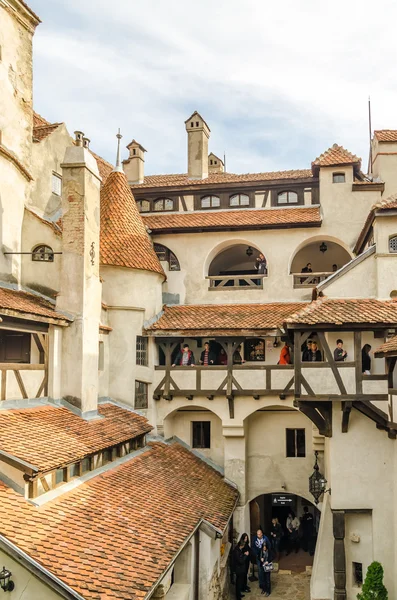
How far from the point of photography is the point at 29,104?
20.1 meters

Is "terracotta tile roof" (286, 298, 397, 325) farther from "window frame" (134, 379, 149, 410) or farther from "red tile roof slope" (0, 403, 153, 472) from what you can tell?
"window frame" (134, 379, 149, 410)

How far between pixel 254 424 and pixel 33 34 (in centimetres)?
1529

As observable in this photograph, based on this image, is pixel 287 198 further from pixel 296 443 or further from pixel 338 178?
pixel 296 443

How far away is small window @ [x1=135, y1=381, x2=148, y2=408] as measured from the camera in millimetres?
21839

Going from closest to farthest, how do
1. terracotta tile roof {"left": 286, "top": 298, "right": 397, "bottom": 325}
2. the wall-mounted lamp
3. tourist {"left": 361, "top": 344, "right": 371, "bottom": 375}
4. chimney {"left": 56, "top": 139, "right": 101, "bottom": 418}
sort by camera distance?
the wall-mounted lamp, terracotta tile roof {"left": 286, "top": 298, "right": 397, "bottom": 325}, tourist {"left": 361, "top": 344, "right": 371, "bottom": 375}, chimney {"left": 56, "top": 139, "right": 101, "bottom": 418}

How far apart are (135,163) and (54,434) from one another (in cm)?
1622

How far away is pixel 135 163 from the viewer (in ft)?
91.9

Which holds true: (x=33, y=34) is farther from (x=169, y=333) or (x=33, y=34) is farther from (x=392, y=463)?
(x=392, y=463)

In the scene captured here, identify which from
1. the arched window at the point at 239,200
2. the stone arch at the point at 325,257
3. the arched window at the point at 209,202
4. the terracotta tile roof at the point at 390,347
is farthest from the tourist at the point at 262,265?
the terracotta tile roof at the point at 390,347

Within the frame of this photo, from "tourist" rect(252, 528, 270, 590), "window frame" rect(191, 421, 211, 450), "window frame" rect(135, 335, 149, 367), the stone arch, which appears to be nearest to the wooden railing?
the stone arch

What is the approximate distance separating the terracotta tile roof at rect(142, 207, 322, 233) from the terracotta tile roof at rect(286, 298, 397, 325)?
6.76 metres

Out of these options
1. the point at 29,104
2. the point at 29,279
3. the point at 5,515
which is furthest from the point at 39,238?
the point at 5,515

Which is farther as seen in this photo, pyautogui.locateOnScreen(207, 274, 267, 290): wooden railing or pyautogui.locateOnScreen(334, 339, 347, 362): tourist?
pyautogui.locateOnScreen(207, 274, 267, 290): wooden railing

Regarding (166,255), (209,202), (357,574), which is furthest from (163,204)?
(357,574)
